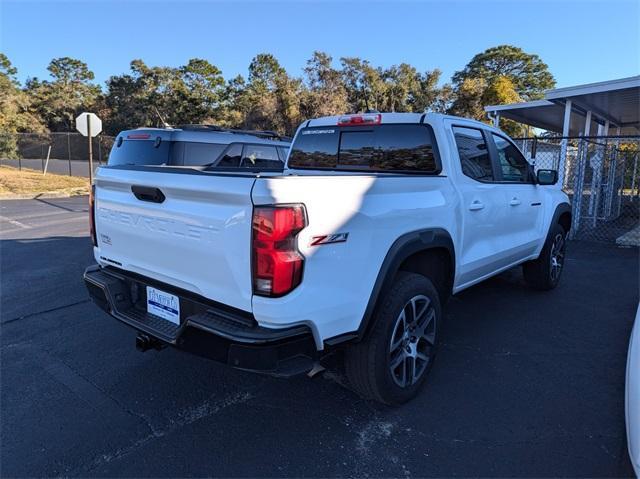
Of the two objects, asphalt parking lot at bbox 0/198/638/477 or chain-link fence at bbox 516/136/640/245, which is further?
chain-link fence at bbox 516/136/640/245

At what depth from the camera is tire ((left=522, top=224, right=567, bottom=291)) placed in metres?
5.41

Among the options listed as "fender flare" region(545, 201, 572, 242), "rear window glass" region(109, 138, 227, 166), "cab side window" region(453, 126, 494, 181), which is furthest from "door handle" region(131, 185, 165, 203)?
"rear window glass" region(109, 138, 227, 166)

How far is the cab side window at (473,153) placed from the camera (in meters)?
3.75

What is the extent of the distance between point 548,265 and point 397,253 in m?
3.60

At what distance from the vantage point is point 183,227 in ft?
8.13

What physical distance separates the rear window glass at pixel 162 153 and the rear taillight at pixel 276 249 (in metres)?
5.78

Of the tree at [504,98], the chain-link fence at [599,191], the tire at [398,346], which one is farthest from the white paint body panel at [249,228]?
the tree at [504,98]

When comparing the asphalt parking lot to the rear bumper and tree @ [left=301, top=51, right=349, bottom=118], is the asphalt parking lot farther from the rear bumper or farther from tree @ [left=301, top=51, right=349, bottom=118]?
tree @ [left=301, top=51, right=349, bottom=118]

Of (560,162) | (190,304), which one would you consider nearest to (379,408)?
(190,304)

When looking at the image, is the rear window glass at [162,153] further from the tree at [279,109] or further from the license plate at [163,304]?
the tree at [279,109]

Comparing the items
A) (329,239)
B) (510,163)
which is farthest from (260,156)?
(329,239)

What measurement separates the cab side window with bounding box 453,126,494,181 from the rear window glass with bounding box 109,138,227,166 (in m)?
5.09

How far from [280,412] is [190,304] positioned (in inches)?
40.2

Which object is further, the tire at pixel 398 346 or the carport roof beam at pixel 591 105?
the carport roof beam at pixel 591 105
